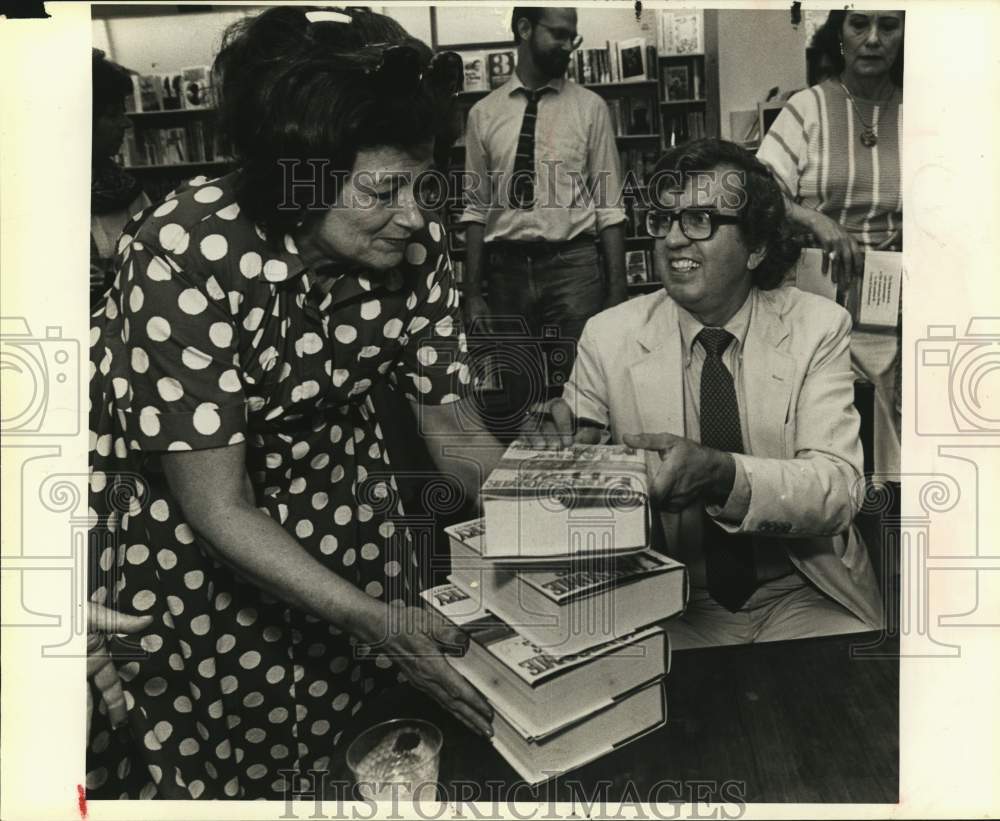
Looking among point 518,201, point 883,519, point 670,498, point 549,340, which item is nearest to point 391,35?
point 518,201

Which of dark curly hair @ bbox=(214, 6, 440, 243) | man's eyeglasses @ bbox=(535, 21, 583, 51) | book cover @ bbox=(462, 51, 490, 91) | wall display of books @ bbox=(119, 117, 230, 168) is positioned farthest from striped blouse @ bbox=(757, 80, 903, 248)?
wall display of books @ bbox=(119, 117, 230, 168)

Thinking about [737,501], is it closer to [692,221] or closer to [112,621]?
[692,221]

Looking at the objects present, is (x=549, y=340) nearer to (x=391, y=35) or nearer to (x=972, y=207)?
(x=391, y=35)

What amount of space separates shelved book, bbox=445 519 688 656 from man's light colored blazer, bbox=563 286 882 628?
0.10 meters

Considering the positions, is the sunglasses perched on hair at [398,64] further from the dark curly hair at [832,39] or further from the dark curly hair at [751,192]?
the dark curly hair at [832,39]

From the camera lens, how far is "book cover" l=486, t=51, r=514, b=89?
128 centimetres

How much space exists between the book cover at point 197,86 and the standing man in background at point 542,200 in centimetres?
39

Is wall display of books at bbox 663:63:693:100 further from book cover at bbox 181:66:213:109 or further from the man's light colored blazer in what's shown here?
book cover at bbox 181:66:213:109

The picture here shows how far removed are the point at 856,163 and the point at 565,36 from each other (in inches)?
18.9

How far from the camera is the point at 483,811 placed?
4.22 ft

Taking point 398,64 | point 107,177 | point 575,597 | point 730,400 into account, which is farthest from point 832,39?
point 107,177

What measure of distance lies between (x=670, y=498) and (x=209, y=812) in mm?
851

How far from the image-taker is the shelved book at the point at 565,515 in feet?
4.02

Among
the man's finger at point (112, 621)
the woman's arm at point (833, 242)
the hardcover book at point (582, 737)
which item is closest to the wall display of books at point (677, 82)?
the woman's arm at point (833, 242)
